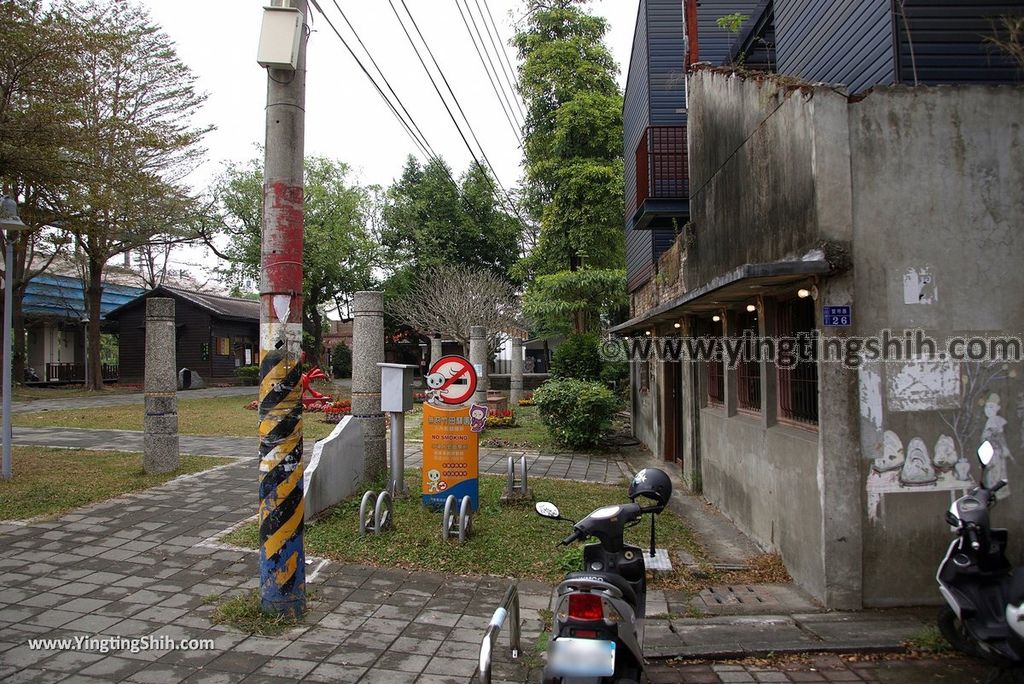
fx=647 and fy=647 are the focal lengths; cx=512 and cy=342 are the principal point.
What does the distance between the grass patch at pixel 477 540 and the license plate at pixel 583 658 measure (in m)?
2.84

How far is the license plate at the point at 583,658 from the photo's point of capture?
9.66ft

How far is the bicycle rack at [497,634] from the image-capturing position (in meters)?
3.05

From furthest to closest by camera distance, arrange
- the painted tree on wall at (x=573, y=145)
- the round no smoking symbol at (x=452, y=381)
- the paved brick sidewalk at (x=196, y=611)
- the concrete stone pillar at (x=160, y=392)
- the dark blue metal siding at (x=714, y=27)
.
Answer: the painted tree on wall at (x=573, y=145), the dark blue metal siding at (x=714, y=27), the concrete stone pillar at (x=160, y=392), the round no smoking symbol at (x=452, y=381), the paved brick sidewalk at (x=196, y=611)

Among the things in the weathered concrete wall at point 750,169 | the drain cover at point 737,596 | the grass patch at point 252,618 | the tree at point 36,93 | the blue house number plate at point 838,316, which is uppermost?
the tree at point 36,93

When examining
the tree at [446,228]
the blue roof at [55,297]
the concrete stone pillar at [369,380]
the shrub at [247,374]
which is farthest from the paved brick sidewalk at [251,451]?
the tree at [446,228]

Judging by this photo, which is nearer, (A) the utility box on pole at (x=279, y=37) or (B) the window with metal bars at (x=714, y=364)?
(A) the utility box on pole at (x=279, y=37)

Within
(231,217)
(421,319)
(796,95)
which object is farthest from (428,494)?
(231,217)

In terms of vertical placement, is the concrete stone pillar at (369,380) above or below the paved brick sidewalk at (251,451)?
above

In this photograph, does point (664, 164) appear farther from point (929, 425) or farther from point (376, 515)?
point (376, 515)

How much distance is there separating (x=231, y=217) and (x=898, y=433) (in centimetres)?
2941

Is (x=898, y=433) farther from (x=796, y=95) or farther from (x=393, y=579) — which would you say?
(x=393, y=579)

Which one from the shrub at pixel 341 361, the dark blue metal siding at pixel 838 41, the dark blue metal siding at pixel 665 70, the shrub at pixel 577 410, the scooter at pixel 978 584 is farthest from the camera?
the shrub at pixel 341 361

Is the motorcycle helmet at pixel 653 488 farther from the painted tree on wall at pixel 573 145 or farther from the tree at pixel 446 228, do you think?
the tree at pixel 446 228

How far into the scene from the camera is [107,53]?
716 inches
